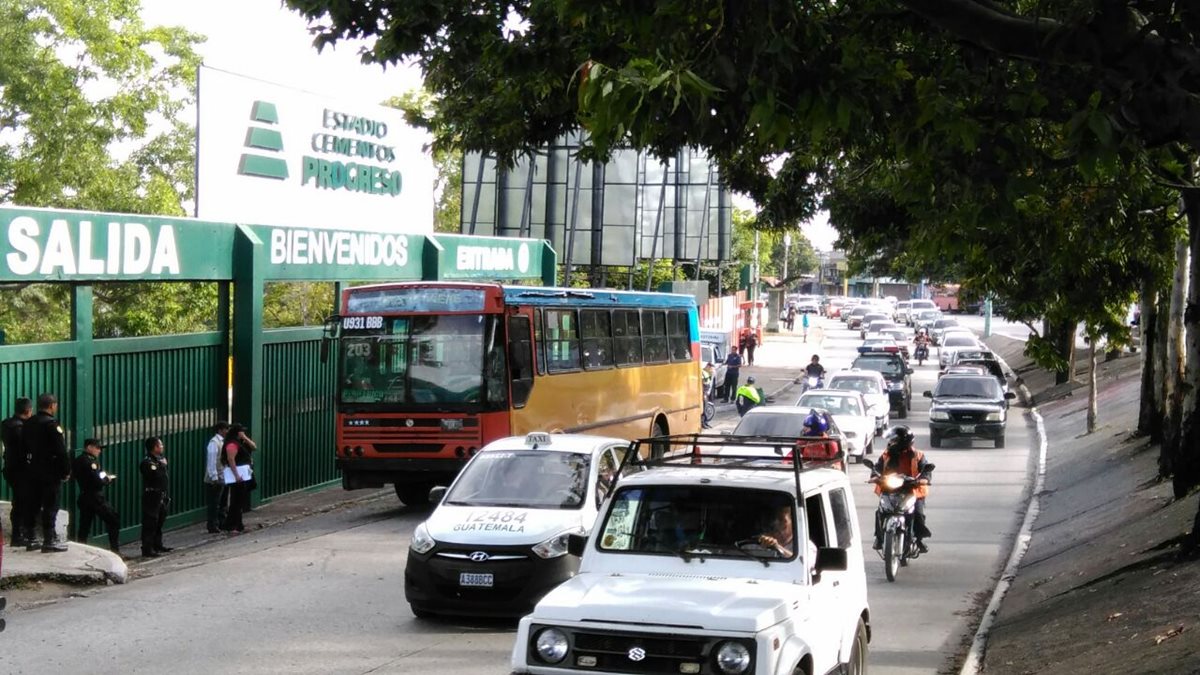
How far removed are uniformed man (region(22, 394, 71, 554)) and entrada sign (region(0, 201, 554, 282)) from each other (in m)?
→ 1.81

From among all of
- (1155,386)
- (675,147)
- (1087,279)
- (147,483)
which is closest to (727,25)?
(675,147)

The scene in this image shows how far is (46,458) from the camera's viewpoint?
15359 mm

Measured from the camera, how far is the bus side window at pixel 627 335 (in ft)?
80.0

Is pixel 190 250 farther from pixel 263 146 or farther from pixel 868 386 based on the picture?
pixel 868 386

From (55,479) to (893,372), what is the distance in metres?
31.6

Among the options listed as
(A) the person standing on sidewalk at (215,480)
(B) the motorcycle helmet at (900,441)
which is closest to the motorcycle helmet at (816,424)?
(B) the motorcycle helmet at (900,441)

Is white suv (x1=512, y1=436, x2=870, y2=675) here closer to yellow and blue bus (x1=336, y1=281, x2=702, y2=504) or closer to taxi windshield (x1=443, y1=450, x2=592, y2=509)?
taxi windshield (x1=443, y1=450, x2=592, y2=509)

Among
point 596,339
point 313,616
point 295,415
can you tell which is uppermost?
point 596,339

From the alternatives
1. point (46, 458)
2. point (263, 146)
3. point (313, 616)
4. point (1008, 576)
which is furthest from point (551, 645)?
point (263, 146)

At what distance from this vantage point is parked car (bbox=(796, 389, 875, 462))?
29.3 meters

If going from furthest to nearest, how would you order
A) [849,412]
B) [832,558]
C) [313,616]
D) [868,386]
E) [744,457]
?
1. [868,386]
2. [849,412]
3. [313,616]
4. [744,457]
5. [832,558]

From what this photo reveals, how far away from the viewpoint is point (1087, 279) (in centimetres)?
2342

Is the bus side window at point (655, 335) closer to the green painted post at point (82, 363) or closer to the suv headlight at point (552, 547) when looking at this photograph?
the green painted post at point (82, 363)

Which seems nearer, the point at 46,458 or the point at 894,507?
the point at 46,458
